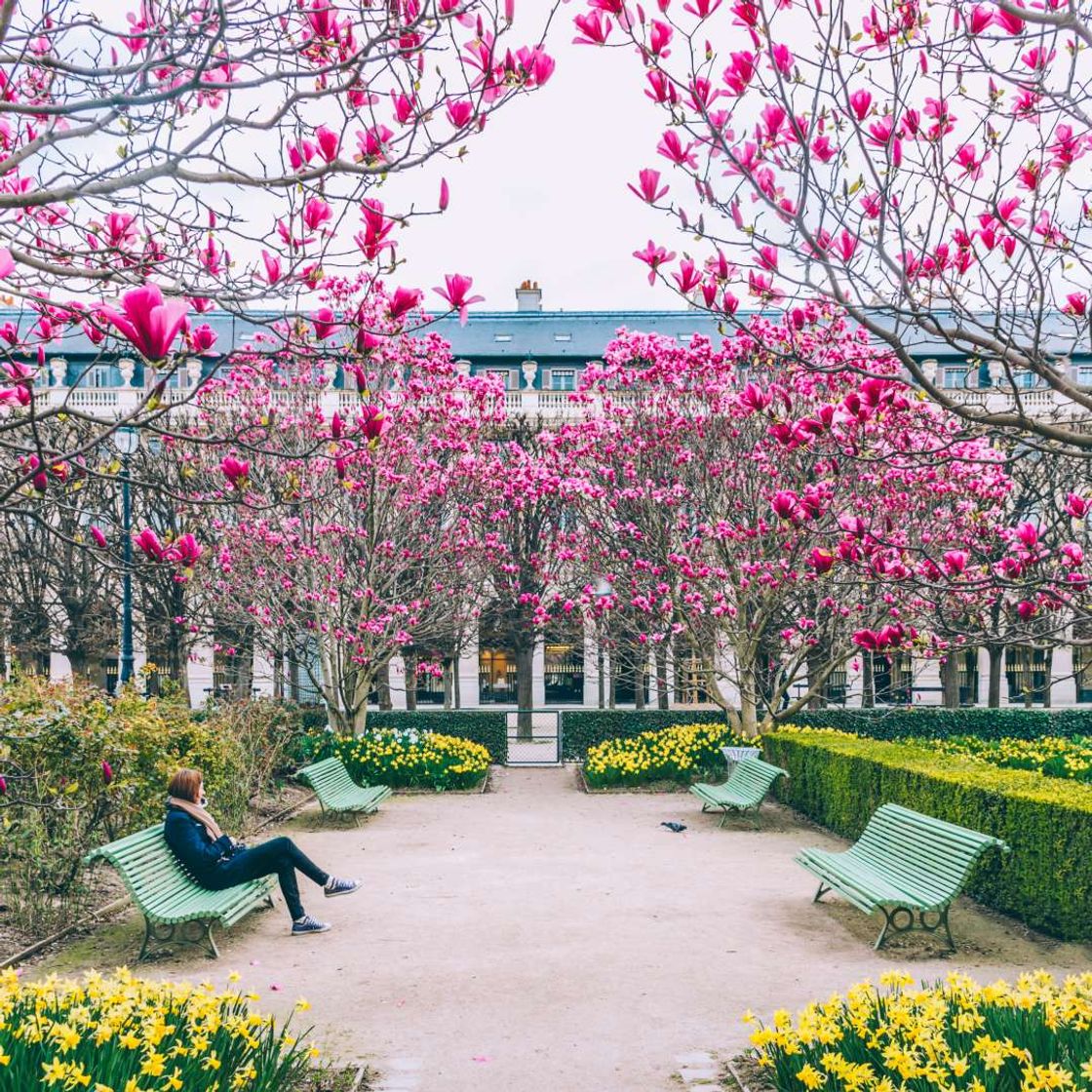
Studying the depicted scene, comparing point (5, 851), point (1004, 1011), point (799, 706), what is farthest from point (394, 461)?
point (1004, 1011)

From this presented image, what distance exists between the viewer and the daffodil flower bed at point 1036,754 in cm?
1631

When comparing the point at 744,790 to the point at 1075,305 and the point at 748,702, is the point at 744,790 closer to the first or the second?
the point at 748,702

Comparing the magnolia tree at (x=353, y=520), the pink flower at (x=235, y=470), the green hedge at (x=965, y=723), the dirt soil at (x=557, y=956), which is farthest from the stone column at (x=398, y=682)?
the pink flower at (x=235, y=470)

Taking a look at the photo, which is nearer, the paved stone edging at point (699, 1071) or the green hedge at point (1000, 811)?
the paved stone edging at point (699, 1071)

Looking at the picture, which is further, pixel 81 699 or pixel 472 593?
pixel 472 593

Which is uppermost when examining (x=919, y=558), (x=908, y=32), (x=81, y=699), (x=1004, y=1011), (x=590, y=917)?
(x=908, y=32)

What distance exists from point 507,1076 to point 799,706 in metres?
14.9

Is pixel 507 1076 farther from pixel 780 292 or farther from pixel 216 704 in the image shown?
A: pixel 216 704

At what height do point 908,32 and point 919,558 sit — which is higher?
point 908,32

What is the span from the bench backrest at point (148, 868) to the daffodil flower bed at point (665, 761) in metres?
10.5

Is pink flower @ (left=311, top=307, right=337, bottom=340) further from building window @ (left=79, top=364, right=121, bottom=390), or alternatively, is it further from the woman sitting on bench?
building window @ (left=79, top=364, right=121, bottom=390)

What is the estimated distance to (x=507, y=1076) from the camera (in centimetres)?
581

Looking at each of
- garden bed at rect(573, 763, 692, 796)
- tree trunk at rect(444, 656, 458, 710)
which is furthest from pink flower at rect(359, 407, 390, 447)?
tree trunk at rect(444, 656, 458, 710)

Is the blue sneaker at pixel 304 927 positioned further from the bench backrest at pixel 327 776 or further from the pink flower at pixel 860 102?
the pink flower at pixel 860 102
